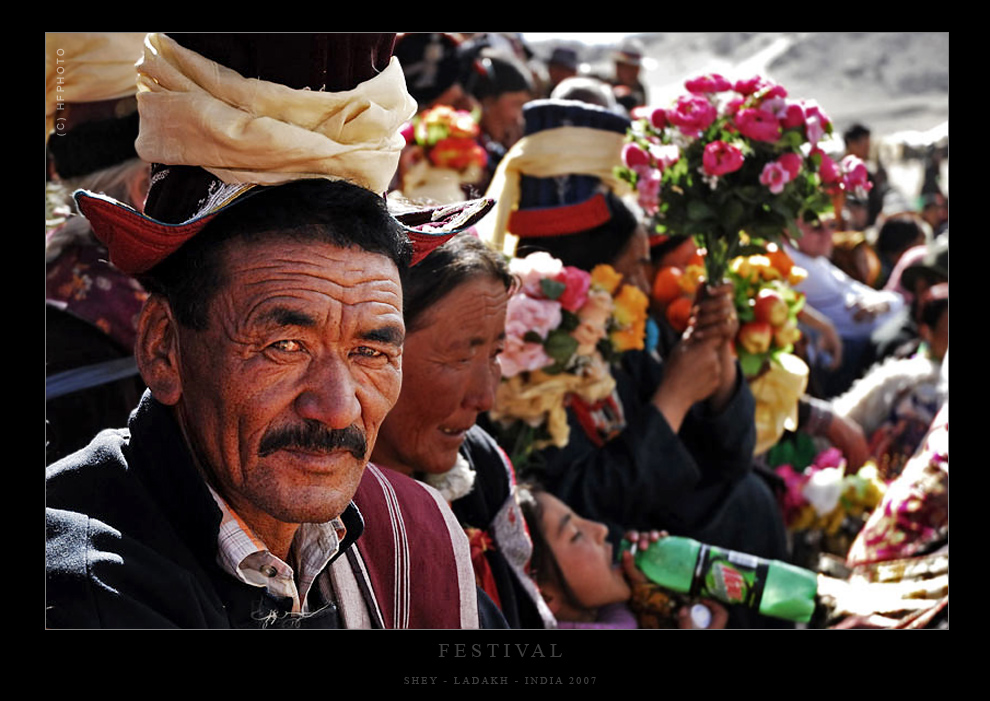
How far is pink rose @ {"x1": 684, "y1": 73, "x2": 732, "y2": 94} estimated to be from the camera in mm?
4035

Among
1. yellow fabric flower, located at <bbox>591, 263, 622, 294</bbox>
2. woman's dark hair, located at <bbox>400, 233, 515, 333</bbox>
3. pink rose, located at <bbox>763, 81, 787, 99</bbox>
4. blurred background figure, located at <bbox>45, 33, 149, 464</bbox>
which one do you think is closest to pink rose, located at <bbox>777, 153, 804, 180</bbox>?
pink rose, located at <bbox>763, 81, 787, 99</bbox>

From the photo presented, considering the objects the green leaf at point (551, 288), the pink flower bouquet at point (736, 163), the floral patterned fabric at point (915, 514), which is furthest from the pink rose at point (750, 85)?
the floral patterned fabric at point (915, 514)

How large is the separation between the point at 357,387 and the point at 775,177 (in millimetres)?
2223

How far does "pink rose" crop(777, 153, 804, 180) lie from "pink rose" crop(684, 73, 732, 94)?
0.32 m

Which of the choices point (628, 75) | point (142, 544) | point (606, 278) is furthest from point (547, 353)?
point (628, 75)

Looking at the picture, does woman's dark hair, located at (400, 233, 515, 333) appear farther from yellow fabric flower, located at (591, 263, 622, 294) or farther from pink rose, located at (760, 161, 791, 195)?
pink rose, located at (760, 161, 791, 195)

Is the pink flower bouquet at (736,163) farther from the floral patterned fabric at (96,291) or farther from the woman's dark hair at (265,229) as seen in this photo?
the woman's dark hair at (265,229)

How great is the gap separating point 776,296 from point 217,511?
3.07 meters

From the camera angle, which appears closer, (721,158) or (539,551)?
(539,551)

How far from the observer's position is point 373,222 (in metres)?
2.26

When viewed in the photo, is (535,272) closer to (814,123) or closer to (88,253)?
(814,123)

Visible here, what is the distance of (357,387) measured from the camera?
2195mm

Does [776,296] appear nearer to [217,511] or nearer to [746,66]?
[746,66]
